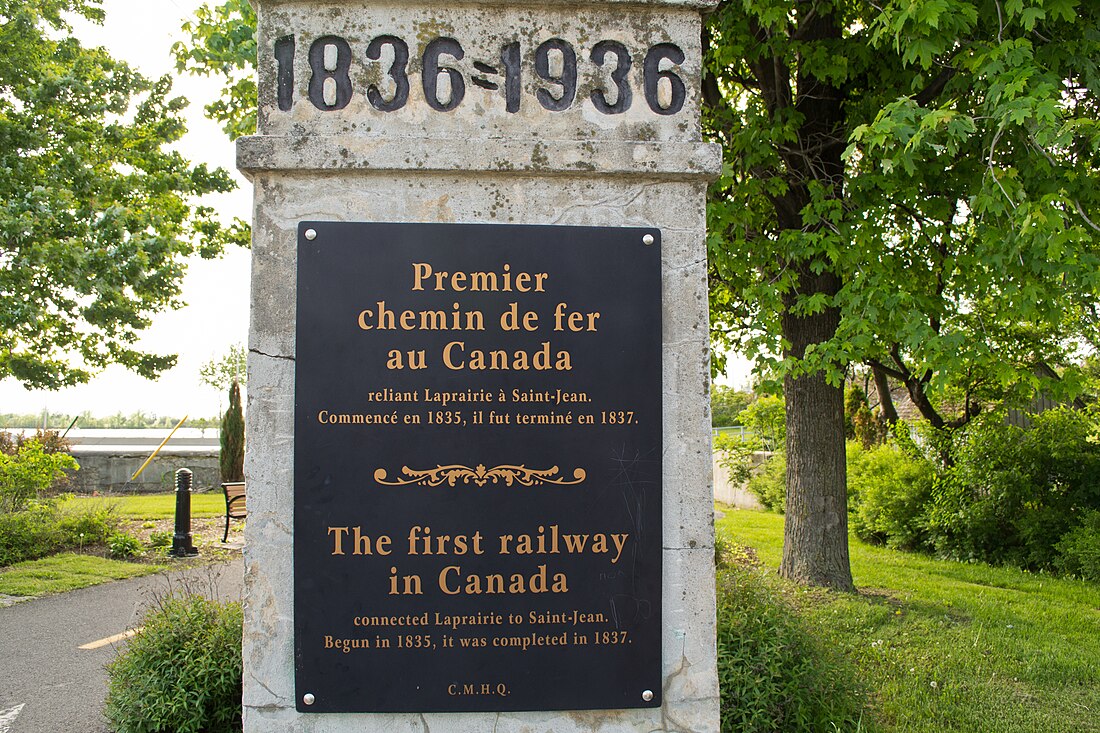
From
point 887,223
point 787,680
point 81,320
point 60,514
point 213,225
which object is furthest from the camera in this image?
point 213,225

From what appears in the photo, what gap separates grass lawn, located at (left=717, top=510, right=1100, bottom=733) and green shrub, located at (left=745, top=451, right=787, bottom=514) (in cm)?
681

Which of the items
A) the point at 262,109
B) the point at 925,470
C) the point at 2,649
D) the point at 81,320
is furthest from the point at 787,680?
the point at 81,320

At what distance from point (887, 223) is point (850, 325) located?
1.80 m

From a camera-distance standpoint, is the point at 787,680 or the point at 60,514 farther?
the point at 60,514

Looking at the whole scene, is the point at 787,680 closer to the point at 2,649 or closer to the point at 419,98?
the point at 419,98

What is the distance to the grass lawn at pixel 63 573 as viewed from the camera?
8.10 meters

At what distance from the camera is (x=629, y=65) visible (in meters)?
2.48

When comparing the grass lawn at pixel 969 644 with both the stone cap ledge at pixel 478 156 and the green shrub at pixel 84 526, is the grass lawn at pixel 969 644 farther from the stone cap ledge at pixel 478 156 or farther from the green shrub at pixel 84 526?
the green shrub at pixel 84 526

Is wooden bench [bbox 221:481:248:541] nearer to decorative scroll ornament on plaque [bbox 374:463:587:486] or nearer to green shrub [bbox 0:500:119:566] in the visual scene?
green shrub [bbox 0:500:119:566]

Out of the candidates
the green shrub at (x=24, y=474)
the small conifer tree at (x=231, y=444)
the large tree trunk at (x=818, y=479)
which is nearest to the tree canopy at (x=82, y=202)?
the green shrub at (x=24, y=474)

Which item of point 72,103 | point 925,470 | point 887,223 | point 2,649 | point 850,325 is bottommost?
point 2,649

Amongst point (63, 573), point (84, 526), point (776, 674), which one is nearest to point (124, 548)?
point (84, 526)

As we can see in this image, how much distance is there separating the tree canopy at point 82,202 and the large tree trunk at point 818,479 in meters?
7.26

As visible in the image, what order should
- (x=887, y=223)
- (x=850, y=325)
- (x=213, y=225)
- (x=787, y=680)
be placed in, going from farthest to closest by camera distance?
1. (x=213, y=225)
2. (x=887, y=223)
3. (x=850, y=325)
4. (x=787, y=680)
